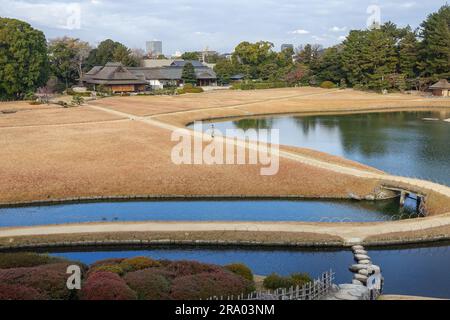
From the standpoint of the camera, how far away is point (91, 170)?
31.6 metres

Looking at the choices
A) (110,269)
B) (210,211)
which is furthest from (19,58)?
(110,269)

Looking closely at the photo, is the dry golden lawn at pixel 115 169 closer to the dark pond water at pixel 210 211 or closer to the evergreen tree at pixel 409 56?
the dark pond water at pixel 210 211

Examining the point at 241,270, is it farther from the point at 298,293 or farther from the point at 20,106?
the point at 20,106

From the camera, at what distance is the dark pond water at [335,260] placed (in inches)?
703

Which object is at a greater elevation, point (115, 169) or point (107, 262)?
point (115, 169)

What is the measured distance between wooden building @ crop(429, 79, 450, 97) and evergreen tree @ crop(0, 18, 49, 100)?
201 ft

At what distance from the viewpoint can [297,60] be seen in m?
116

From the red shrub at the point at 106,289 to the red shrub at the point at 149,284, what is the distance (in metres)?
0.40

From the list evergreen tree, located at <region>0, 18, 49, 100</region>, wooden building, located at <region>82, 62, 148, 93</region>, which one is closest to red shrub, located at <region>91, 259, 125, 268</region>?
evergreen tree, located at <region>0, 18, 49, 100</region>

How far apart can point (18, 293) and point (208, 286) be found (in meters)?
4.73

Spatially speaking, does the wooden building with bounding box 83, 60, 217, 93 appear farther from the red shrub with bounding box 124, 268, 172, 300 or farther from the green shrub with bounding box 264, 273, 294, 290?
the red shrub with bounding box 124, 268, 172, 300

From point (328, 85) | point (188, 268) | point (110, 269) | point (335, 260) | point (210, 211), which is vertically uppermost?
point (328, 85)

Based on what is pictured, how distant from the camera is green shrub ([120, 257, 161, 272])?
15429 millimetres

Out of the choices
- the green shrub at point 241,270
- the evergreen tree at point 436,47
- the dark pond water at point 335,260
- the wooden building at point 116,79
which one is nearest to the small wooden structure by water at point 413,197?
the dark pond water at point 335,260
